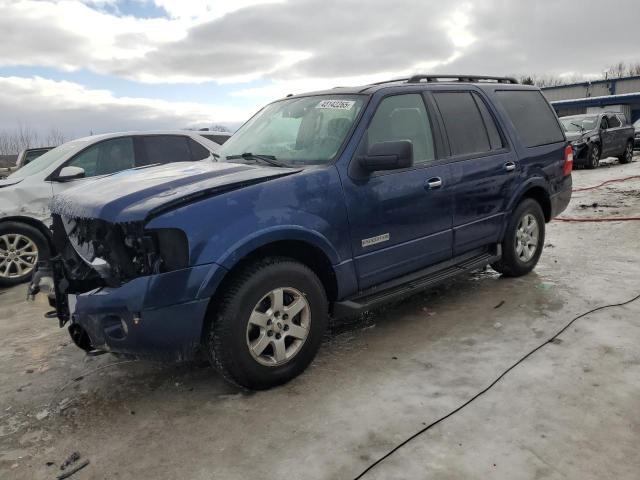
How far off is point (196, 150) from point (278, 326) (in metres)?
4.65

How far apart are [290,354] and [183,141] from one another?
473 centimetres

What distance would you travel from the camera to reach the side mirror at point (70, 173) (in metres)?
6.01

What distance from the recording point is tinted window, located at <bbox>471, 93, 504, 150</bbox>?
15.5 ft

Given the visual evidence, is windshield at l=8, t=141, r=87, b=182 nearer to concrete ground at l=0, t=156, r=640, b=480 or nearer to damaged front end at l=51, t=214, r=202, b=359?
concrete ground at l=0, t=156, r=640, b=480

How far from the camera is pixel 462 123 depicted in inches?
176

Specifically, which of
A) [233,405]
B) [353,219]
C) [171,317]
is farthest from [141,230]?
[353,219]

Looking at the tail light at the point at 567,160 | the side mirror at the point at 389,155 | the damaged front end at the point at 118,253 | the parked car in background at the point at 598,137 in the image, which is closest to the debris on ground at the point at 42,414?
the damaged front end at the point at 118,253

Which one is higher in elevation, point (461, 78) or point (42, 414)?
point (461, 78)

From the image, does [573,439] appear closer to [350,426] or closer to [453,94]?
[350,426]

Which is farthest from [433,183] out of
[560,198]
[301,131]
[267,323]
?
[560,198]

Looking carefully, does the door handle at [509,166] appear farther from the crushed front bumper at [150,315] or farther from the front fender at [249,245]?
the crushed front bumper at [150,315]

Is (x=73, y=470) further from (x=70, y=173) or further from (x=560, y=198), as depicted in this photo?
(x=560, y=198)

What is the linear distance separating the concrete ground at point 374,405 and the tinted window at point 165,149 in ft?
9.55

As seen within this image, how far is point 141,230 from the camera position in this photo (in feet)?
9.21
